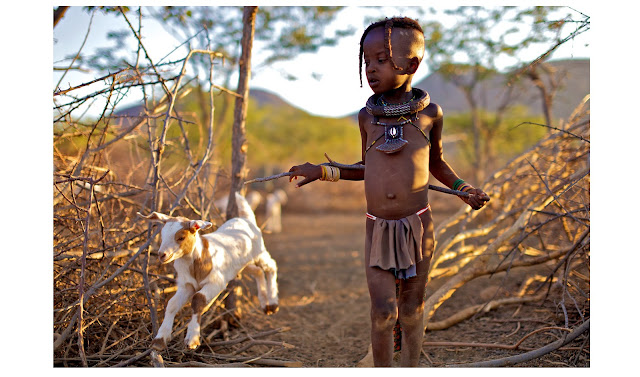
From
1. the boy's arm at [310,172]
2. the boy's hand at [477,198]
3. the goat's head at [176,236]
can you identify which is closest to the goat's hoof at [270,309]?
the goat's head at [176,236]

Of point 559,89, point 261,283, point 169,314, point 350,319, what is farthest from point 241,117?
point 559,89

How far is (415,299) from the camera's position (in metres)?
2.66

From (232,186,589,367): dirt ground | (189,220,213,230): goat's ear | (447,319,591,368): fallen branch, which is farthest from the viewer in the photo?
(232,186,589,367): dirt ground

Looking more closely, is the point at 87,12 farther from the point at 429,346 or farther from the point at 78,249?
the point at 429,346

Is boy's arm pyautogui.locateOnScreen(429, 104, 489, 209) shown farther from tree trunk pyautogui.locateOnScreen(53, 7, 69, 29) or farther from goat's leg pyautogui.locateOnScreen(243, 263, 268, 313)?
tree trunk pyautogui.locateOnScreen(53, 7, 69, 29)

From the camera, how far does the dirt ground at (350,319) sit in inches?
142

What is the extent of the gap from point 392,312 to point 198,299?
102 centimetres

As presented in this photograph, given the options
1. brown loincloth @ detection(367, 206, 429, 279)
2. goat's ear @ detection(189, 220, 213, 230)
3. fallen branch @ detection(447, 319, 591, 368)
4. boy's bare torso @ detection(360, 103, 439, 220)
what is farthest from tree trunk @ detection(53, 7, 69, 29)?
fallen branch @ detection(447, 319, 591, 368)

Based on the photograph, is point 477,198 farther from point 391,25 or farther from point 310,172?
point 391,25

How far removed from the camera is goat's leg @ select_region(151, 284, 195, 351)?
103 inches

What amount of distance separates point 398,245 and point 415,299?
32cm

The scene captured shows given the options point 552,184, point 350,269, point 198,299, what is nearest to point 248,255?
point 198,299

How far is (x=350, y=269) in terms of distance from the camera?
7.02m

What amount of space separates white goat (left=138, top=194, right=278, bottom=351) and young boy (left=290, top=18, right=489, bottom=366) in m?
0.67
